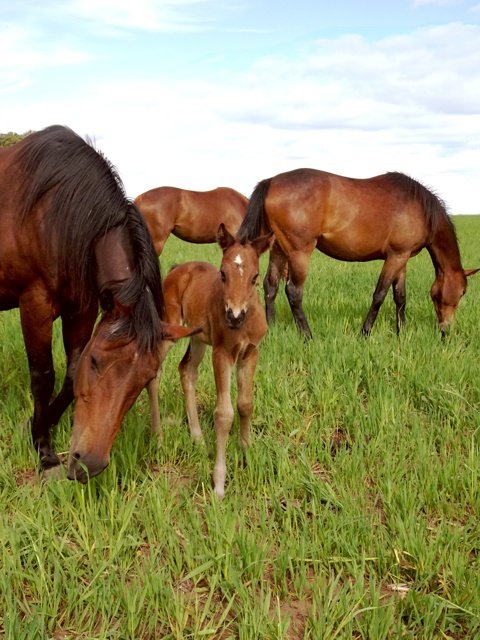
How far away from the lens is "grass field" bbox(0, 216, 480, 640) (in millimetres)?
2689

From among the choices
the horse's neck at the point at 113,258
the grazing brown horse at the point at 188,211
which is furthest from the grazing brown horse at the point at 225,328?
the grazing brown horse at the point at 188,211

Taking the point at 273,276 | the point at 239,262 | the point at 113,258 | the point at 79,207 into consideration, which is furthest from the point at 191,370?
Answer: the point at 273,276

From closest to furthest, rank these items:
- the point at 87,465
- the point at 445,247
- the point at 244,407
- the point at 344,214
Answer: the point at 87,465, the point at 244,407, the point at 344,214, the point at 445,247

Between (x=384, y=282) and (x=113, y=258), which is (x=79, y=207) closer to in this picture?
(x=113, y=258)

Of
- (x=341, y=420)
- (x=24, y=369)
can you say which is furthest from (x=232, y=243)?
(x=24, y=369)

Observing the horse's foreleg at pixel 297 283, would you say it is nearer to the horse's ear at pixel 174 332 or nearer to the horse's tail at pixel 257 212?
the horse's tail at pixel 257 212

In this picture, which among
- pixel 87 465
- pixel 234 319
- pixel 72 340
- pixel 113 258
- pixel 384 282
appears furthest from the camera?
pixel 384 282

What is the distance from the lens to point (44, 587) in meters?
2.84

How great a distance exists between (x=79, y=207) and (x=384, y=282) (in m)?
5.24

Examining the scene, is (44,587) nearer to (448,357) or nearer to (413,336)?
(448,357)

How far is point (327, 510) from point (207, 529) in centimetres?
72

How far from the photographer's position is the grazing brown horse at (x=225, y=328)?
370 cm

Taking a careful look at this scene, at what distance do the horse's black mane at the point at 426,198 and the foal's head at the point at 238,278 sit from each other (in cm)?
495

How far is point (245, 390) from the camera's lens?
4.10 meters
